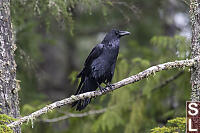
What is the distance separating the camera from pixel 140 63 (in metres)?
6.47

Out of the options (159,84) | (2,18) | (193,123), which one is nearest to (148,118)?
(159,84)

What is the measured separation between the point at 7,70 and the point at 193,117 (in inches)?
81.5

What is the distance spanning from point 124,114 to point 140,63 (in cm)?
120

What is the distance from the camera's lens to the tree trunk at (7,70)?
4107 millimetres

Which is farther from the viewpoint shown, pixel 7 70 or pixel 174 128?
pixel 7 70

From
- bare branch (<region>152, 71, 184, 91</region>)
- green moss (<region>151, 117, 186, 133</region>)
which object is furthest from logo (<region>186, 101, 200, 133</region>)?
bare branch (<region>152, 71, 184, 91</region>)

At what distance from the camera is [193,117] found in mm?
3965

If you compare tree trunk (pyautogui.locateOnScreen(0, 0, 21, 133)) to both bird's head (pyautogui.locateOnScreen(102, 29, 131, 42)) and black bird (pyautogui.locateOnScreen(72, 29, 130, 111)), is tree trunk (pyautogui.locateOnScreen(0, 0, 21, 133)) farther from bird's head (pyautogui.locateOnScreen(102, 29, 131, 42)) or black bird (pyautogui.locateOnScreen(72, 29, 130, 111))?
bird's head (pyautogui.locateOnScreen(102, 29, 131, 42))

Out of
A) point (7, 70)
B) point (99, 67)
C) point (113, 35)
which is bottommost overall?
point (7, 70)

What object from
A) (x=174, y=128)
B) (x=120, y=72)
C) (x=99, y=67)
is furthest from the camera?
(x=120, y=72)

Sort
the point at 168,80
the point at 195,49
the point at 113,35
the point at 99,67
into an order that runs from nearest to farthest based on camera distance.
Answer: the point at 195,49, the point at 99,67, the point at 113,35, the point at 168,80

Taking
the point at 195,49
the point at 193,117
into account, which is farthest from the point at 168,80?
the point at 193,117

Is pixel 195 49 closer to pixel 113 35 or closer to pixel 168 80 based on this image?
pixel 113 35

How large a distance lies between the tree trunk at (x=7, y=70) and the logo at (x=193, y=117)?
72.3 inches
